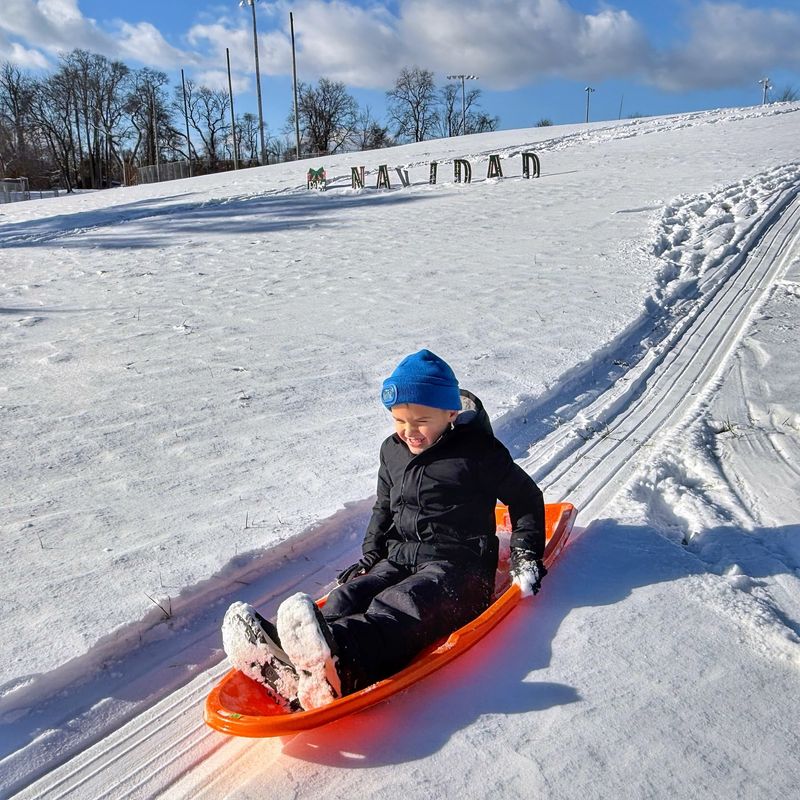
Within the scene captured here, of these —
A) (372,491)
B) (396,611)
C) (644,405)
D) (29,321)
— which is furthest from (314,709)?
(29,321)

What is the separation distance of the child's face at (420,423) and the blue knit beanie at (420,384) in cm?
3

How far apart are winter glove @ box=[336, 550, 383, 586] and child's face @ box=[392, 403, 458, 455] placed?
45cm

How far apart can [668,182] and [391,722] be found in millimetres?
13937

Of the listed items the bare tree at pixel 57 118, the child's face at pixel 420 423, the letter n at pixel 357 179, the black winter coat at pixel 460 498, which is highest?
the bare tree at pixel 57 118

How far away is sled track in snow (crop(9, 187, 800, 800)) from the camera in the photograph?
2047mm

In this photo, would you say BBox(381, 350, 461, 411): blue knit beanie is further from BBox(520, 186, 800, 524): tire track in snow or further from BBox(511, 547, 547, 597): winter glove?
BBox(520, 186, 800, 524): tire track in snow

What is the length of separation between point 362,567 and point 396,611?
436 mm

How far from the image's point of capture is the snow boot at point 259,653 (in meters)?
2.17

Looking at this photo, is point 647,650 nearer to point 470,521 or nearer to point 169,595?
point 470,521

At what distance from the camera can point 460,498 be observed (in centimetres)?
269

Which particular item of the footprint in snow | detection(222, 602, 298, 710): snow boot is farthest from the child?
the footprint in snow

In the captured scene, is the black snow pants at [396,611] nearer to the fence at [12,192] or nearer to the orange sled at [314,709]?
the orange sled at [314,709]

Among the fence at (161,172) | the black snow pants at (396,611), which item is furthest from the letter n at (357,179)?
the fence at (161,172)

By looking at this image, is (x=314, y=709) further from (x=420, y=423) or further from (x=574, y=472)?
(x=574, y=472)
